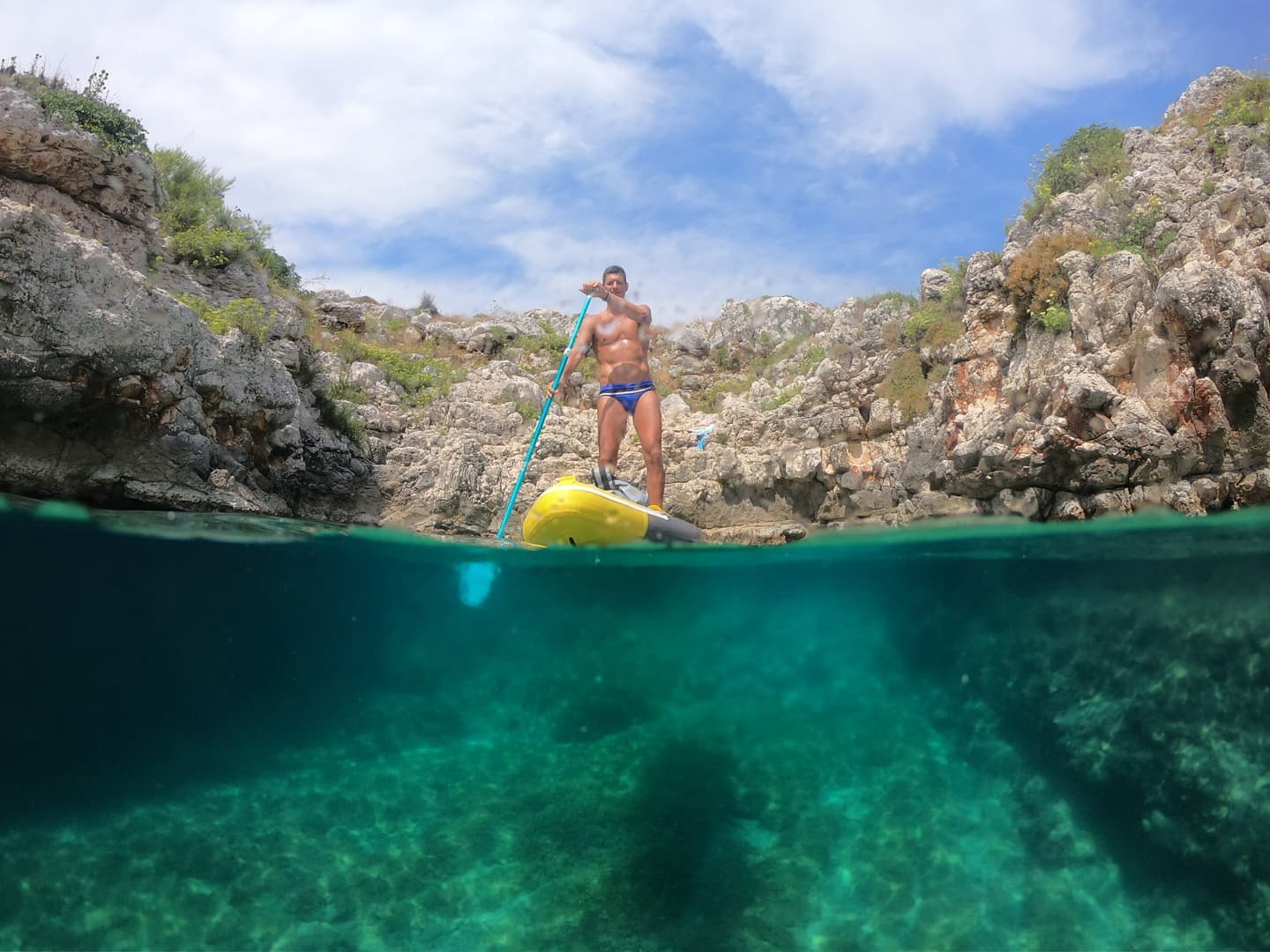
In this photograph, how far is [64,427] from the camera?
328 inches

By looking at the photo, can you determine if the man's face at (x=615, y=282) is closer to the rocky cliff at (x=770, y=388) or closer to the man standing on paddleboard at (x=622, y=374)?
the man standing on paddleboard at (x=622, y=374)

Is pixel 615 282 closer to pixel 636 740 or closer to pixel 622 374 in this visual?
pixel 622 374

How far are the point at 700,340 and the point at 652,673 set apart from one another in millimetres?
7473

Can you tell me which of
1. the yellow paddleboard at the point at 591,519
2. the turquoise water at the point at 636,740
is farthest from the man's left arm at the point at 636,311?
the turquoise water at the point at 636,740

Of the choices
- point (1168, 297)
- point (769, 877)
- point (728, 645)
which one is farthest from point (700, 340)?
point (769, 877)

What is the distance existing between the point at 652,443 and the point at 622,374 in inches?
39.7

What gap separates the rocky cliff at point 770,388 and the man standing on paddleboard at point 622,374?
2.37 m

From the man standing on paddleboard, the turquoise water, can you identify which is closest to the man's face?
the man standing on paddleboard

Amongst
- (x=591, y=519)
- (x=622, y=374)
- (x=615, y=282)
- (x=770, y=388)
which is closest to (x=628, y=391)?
(x=622, y=374)

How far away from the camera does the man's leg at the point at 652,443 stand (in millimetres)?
8430

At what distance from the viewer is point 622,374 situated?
881 cm

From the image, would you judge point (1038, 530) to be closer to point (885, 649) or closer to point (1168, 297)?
point (1168, 297)

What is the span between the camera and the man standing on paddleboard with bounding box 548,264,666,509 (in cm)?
848

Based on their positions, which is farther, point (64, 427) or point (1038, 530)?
point (1038, 530)
